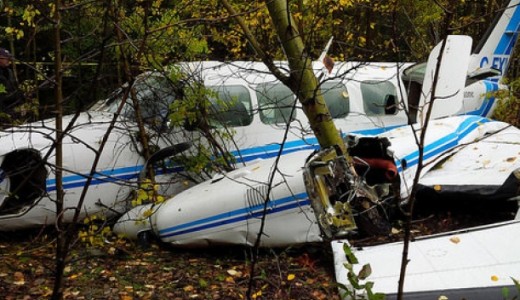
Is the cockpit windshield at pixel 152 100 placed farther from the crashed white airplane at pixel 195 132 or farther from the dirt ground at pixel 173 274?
the dirt ground at pixel 173 274

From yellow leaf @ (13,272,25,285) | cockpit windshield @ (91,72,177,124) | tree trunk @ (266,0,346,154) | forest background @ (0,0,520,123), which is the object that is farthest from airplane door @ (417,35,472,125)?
yellow leaf @ (13,272,25,285)

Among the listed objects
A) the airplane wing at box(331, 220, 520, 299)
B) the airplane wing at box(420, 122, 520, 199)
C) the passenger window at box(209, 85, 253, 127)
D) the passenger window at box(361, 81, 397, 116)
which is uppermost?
the passenger window at box(209, 85, 253, 127)

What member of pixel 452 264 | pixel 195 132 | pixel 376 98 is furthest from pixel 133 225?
pixel 376 98

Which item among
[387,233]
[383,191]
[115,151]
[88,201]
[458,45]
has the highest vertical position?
[458,45]

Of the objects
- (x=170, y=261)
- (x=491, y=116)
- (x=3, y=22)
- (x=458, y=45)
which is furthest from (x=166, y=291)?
(x=3, y=22)

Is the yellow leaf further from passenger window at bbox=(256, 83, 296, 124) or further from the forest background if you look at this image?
passenger window at bbox=(256, 83, 296, 124)

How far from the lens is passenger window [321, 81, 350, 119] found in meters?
8.42

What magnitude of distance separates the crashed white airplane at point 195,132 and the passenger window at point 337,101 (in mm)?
14

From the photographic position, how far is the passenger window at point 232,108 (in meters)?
7.33

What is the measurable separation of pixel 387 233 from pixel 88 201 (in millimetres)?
3304

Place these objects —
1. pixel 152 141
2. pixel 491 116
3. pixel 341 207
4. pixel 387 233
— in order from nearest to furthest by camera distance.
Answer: pixel 341 207
pixel 387 233
pixel 152 141
pixel 491 116

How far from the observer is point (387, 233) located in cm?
598

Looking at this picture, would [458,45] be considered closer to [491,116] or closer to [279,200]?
[279,200]

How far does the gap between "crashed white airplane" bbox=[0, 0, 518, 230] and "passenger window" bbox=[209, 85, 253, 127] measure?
0.01m
